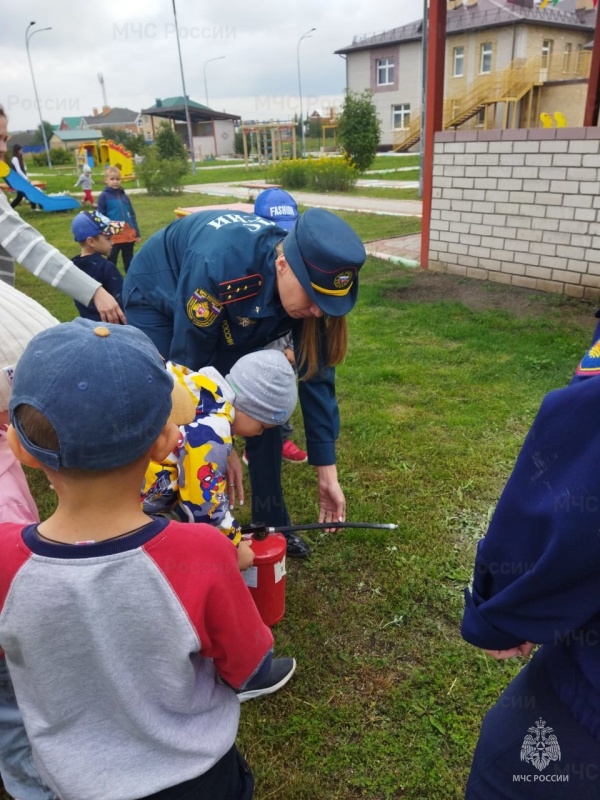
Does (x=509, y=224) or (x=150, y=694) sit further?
(x=509, y=224)

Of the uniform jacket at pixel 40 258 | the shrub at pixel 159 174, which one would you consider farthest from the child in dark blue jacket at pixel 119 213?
the shrub at pixel 159 174

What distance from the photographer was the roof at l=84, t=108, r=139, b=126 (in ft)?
214

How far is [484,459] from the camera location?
3.45 m

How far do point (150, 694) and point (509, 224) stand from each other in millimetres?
6388

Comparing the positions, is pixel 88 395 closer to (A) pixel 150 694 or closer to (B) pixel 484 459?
(A) pixel 150 694

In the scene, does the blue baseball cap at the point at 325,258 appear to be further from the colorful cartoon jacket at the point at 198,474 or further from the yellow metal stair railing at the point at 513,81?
the yellow metal stair railing at the point at 513,81

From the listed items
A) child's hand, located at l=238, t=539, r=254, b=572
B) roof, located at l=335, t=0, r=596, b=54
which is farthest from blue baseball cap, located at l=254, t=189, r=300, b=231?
roof, located at l=335, t=0, r=596, b=54

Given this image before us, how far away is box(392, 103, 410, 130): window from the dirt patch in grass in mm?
30179

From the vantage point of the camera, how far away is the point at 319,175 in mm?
17094

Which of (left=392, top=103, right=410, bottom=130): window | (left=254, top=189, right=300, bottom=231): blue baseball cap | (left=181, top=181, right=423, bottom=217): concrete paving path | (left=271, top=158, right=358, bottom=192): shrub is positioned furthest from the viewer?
(left=392, top=103, right=410, bottom=130): window

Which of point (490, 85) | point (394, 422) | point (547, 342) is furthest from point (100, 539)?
point (490, 85)

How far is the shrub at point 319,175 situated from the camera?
16891 mm

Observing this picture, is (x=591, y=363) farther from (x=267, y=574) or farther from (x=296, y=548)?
(x=296, y=548)

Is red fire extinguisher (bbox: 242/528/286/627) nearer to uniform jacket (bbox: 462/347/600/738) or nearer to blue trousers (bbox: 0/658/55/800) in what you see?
blue trousers (bbox: 0/658/55/800)
